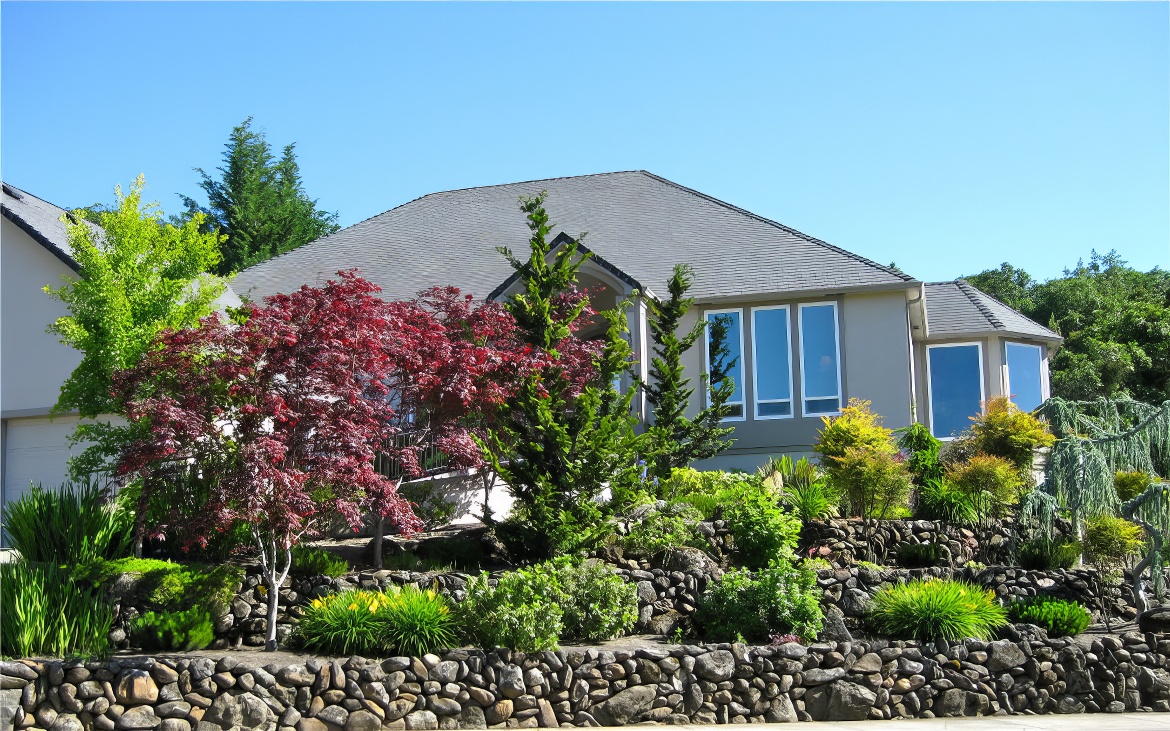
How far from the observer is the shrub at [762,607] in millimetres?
12492

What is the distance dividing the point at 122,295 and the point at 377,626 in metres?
5.84

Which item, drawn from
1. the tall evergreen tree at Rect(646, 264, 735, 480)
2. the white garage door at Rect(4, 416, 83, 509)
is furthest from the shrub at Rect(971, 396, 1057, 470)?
the white garage door at Rect(4, 416, 83, 509)

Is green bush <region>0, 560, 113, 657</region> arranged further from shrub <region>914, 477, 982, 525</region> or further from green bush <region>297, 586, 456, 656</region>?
shrub <region>914, 477, 982, 525</region>

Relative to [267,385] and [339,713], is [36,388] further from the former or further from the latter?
[339,713]

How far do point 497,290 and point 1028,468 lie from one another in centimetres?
1041

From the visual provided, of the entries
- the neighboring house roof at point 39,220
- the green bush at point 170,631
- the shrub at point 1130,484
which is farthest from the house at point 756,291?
the green bush at point 170,631

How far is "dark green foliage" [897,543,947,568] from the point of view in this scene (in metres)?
15.6

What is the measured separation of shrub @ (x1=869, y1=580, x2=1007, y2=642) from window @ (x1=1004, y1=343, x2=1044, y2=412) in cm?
1139

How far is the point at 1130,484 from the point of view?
658 inches

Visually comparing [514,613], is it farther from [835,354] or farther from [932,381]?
[932,381]

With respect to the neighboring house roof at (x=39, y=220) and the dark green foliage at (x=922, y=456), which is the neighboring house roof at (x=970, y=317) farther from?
the neighboring house roof at (x=39, y=220)

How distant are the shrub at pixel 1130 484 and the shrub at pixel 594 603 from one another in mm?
9303

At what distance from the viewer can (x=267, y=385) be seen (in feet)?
38.7

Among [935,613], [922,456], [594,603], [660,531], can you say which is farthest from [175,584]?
[922,456]
